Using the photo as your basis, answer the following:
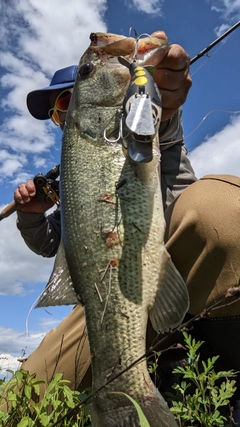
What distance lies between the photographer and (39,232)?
479cm

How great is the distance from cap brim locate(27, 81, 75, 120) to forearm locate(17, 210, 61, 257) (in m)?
1.59

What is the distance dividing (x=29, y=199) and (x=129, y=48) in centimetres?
232

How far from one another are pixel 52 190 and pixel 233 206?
238 cm

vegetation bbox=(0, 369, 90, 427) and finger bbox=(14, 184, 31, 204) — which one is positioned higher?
finger bbox=(14, 184, 31, 204)

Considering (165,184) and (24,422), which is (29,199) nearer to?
(165,184)

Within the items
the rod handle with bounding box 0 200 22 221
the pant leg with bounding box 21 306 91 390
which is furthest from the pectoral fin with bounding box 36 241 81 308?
the rod handle with bounding box 0 200 22 221

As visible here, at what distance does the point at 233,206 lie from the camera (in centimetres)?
246

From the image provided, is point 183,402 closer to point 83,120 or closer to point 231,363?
point 231,363

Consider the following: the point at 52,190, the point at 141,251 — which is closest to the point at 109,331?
the point at 141,251

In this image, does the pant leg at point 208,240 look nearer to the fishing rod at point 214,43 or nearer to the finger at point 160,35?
the finger at point 160,35

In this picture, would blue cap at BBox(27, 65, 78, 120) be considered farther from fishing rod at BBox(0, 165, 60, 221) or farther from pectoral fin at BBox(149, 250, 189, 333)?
pectoral fin at BBox(149, 250, 189, 333)

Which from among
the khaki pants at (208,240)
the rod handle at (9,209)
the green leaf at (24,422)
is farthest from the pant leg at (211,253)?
the rod handle at (9,209)

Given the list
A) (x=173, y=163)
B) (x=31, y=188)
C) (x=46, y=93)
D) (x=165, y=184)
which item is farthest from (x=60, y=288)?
(x=46, y=93)

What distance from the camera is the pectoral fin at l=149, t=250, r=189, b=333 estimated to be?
219 centimetres
